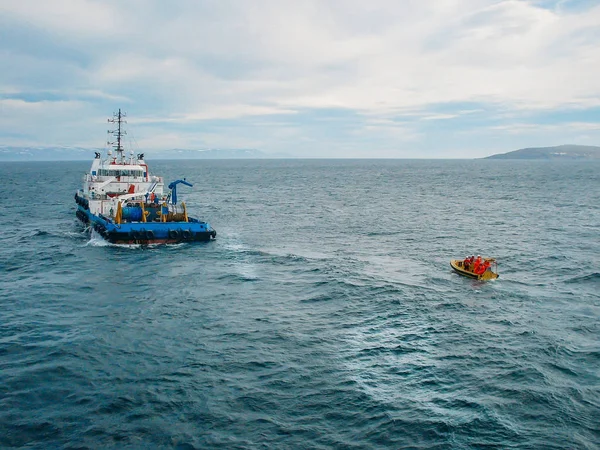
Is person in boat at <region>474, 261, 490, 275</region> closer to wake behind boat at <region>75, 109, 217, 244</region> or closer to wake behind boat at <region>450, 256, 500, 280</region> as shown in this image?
wake behind boat at <region>450, 256, 500, 280</region>

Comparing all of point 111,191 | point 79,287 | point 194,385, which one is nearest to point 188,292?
point 79,287

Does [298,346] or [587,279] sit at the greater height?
[587,279]

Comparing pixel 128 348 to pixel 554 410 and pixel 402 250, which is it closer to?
pixel 554 410

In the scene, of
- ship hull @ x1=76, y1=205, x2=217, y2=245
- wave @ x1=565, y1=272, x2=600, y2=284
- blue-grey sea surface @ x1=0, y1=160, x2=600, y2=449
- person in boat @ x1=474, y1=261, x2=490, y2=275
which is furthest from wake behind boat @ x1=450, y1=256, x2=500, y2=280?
ship hull @ x1=76, y1=205, x2=217, y2=245

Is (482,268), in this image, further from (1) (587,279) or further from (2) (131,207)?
(2) (131,207)

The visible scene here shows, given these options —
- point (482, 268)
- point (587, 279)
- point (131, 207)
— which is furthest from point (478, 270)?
point (131, 207)

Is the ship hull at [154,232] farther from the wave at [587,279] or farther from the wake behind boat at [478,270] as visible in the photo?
the wave at [587,279]
